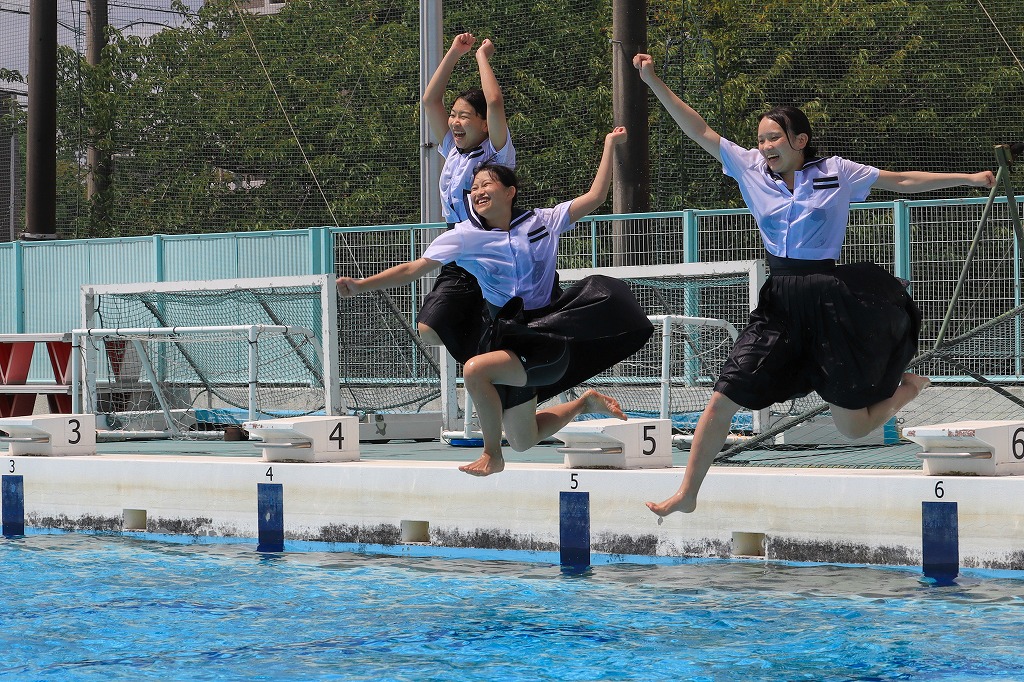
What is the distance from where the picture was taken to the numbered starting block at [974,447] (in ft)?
29.5

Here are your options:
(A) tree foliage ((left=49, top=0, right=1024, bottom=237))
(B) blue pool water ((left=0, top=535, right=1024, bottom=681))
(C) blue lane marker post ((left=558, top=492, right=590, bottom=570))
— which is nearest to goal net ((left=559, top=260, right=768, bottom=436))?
(C) blue lane marker post ((left=558, top=492, right=590, bottom=570))

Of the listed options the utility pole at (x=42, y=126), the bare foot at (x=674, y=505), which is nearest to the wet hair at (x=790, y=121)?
the bare foot at (x=674, y=505)

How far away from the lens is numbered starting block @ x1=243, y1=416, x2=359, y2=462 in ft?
36.9

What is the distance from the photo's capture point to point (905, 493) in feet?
30.2

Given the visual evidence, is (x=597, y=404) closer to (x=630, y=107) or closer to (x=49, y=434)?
(x=49, y=434)

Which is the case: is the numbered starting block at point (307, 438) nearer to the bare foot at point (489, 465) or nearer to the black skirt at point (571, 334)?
the bare foot at point (489, 465)

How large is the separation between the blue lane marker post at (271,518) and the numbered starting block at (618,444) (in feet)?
7.77

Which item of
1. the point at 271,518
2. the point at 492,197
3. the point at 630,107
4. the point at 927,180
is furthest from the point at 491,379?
the point at 630,107

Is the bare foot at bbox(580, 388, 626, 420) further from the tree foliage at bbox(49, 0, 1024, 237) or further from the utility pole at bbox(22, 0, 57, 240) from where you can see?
the utility pole at bbox(22, 0, 57, 240)

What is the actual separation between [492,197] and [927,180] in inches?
85.0

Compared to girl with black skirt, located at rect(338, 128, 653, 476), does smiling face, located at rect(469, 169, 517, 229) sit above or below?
above

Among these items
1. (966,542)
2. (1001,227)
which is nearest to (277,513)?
(966,542)

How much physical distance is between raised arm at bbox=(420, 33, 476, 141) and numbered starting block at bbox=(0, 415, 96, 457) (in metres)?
5.66

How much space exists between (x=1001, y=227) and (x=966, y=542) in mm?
5963
